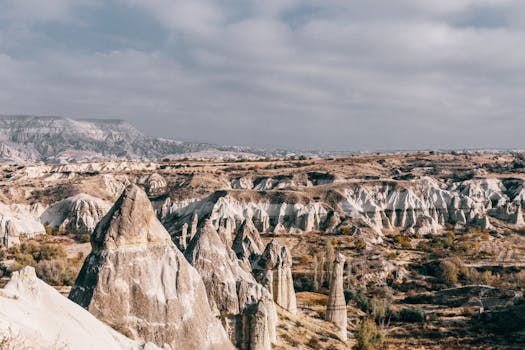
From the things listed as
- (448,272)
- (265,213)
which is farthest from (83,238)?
(448,272)

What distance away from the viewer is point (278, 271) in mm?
29688

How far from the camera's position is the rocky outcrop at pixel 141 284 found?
45.2 ft

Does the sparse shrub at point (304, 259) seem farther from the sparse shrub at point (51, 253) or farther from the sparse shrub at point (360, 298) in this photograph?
the sparse shrub at point (51, 253)

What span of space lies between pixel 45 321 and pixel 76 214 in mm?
70036

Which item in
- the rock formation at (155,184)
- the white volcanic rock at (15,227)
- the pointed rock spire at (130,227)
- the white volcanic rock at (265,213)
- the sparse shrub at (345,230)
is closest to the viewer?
the pointed rock spire at (130,227)

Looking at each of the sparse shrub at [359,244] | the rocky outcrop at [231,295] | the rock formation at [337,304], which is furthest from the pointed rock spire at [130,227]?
the sparse shrub at [359,244]

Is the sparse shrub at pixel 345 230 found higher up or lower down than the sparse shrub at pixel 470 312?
higher up

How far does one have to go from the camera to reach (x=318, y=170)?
106000mm

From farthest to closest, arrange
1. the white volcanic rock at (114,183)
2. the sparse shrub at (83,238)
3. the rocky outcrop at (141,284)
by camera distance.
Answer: the white volcanic rock at (114,183)
the sparse shrub at (83,238)
the rocky outcrop at (141,284)

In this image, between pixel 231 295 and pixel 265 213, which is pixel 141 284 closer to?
pixel 231 295

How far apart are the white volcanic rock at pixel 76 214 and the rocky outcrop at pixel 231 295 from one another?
186 feet

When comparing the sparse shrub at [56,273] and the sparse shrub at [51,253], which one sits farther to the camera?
the sparse shrub at [51,253]

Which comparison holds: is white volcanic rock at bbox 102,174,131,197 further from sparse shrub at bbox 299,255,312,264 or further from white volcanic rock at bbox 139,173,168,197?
sparse shrub at bbox 299,255,312,264

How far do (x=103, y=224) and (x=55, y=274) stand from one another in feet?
101
